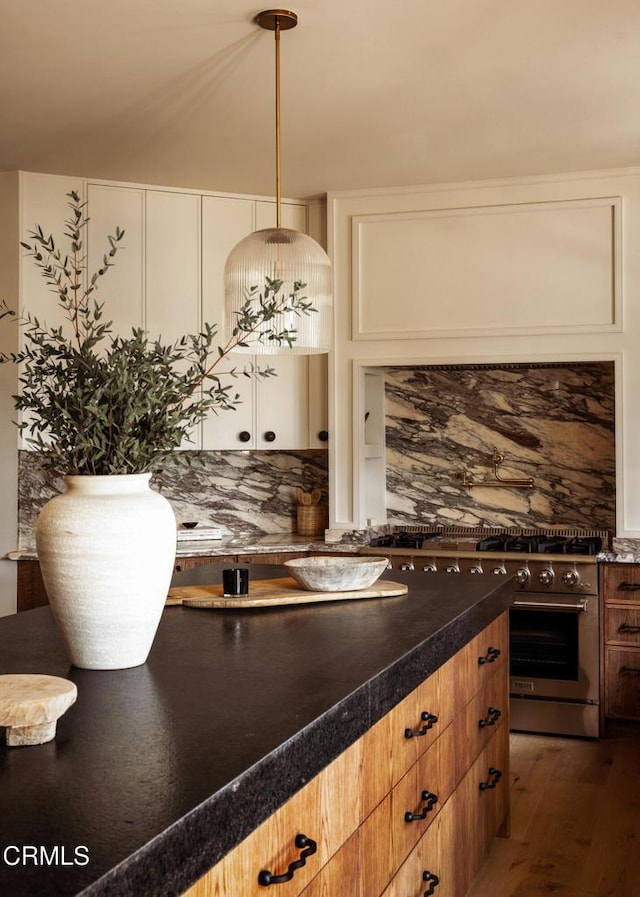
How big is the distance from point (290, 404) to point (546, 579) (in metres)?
1.64

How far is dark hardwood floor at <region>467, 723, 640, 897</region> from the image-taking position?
9.43ft

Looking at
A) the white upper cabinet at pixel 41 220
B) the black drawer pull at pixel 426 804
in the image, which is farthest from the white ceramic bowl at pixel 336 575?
the white upper cabinet at pixel 41 220

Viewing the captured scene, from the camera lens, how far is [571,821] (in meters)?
3.35

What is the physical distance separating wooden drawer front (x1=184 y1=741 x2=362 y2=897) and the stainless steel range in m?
2.73

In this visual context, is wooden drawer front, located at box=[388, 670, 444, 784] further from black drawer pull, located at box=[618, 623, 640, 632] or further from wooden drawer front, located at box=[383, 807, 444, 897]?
black drawer pull, located at box=[618, 623, 640, 632]

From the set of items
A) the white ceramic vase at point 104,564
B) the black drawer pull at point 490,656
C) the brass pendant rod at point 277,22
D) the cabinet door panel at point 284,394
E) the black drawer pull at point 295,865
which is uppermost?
the brass pendant rod at point 277,22

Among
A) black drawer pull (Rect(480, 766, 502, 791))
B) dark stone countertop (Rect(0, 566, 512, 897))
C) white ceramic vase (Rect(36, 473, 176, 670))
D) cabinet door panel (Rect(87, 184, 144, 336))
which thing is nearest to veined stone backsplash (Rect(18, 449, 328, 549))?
cabinet door panel (Rect(87, 184, 144, 336))

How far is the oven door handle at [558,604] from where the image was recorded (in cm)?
425

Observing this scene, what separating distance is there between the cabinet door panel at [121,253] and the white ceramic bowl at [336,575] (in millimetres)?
2517

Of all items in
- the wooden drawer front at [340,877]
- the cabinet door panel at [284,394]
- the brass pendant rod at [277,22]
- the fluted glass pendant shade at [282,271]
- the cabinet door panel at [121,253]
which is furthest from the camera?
the cabinet door panel at [284,394]

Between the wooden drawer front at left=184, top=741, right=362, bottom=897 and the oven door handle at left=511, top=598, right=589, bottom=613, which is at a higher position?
the wooden drawer front at left=184, top=741, right=362, bottom=897

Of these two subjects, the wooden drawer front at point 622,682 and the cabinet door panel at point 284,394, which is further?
the cabinet door panel at point 284,394

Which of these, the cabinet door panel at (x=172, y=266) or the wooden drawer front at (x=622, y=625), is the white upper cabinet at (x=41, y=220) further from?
the wooden drawer front at (x=622, y=625)

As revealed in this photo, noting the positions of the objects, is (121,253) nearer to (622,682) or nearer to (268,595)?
(268,595)
